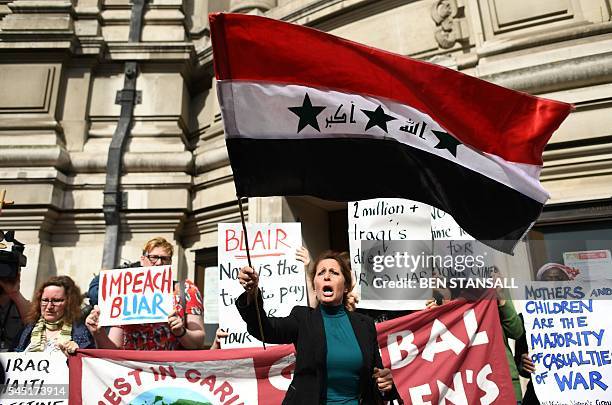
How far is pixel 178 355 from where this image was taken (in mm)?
3133

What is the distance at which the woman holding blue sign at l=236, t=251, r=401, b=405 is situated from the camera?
203 cm

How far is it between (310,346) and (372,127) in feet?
4.28

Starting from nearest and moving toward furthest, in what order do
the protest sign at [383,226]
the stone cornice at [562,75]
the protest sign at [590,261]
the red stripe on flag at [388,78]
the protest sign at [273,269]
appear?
1. the red stripe on flag at [388,78]
2. the protest sign at [273,269]
3. the protest sign at [383,226]
4. the protest sign at [590,261]
5. the stone cornice at [562,75]

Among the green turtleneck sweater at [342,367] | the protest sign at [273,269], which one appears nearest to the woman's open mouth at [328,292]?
the green turtleneck sweater at [342,367]

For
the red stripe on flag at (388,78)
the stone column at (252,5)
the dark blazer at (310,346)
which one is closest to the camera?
the dark blazer at (310,346)

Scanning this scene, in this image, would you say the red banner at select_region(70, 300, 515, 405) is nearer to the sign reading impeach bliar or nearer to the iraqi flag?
the sign reading impeach bliar

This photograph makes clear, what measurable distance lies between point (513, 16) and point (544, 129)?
3.07m

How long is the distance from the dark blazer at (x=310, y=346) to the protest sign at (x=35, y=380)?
1817 mm

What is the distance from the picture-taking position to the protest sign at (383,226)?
12.8ft

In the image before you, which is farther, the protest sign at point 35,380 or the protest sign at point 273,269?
the protest sign at point 273,269

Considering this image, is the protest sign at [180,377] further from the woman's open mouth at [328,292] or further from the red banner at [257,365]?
the woman's open mouth at [328,292]

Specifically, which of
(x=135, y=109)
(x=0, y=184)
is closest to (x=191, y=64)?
(x=135, y=109)

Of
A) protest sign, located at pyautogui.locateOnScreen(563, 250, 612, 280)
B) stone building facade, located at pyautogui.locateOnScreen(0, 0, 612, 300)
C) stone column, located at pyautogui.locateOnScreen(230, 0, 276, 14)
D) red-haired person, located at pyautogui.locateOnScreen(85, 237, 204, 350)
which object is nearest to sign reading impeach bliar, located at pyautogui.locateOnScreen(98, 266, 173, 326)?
red-haired person, located at pyautogui.locateOnScreen(85, 237, 204, 350)

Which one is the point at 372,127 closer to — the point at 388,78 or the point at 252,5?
the point at 388,78
